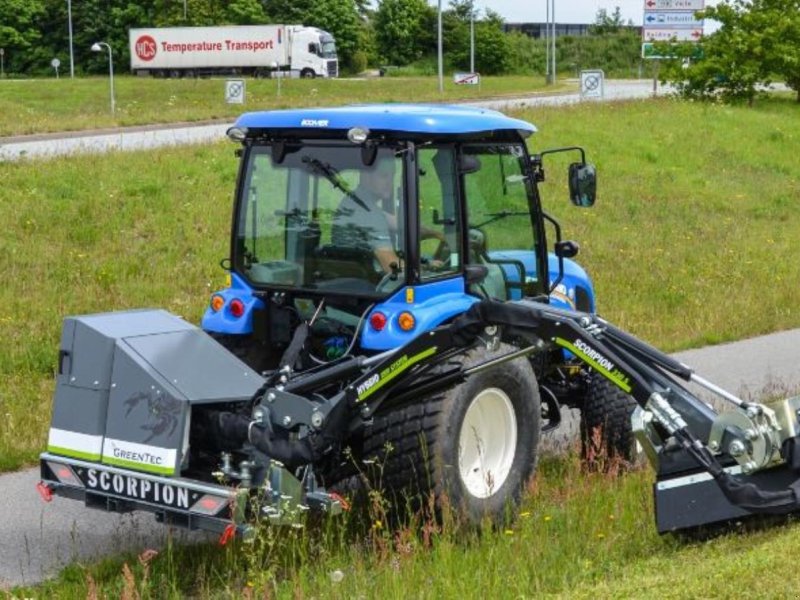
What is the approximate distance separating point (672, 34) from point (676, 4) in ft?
2.66

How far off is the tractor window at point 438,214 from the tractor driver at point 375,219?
0.02 metres

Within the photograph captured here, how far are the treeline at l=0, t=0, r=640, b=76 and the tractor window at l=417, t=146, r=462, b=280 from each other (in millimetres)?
67178

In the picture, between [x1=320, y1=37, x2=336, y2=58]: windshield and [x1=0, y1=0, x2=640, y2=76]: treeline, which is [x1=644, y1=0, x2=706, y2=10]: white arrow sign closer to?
[x1=320, y1=37, x2=336, y2=58]: windshield

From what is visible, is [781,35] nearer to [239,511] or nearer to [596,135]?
[596,135]

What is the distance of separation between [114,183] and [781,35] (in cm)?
2415

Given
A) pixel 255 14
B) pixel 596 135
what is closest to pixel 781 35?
pixel 596 135

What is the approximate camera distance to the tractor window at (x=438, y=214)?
698 centimetres

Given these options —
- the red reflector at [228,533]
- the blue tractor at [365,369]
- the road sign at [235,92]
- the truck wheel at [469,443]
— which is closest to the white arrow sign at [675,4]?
the road sign at [235,92]

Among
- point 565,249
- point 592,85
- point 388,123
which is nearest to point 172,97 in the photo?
point 592,85

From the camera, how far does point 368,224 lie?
708 cm

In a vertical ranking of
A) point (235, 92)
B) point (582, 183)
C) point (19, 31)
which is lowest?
point (582, 183)

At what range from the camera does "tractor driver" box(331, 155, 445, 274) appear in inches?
274

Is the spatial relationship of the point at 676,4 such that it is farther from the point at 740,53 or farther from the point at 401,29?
the point at 401,29

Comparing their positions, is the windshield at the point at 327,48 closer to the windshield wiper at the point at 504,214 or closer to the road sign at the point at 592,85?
the road sign at the point at 592,85
